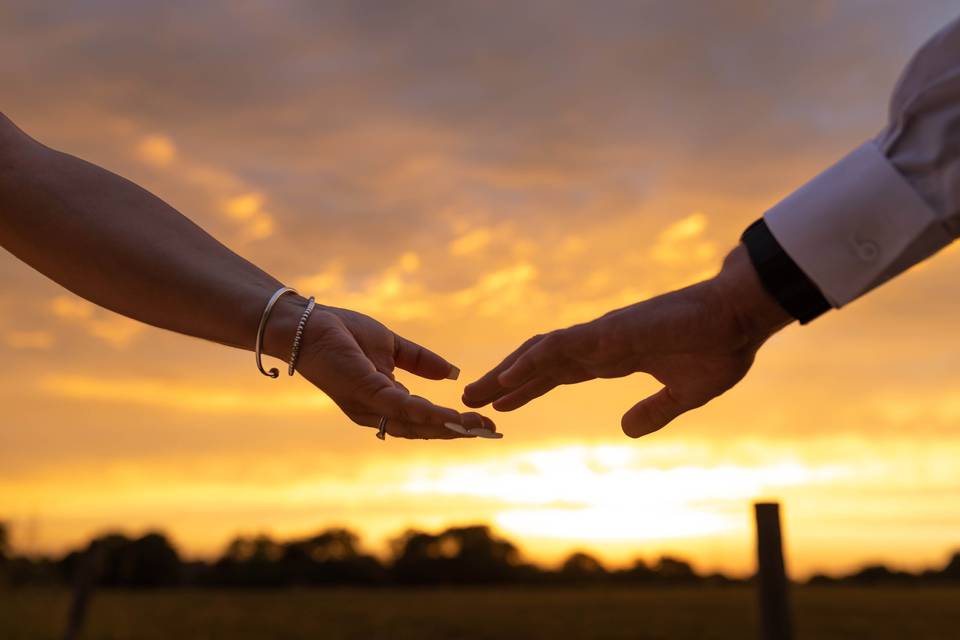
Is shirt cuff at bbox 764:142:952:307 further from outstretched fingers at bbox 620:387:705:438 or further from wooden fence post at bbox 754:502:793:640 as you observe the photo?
wooden fence post at bbox 754:502:793:640

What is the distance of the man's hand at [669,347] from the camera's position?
73.5 inches

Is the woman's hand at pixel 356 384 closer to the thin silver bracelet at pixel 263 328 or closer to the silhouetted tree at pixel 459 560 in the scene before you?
the thin silver bracelet at pixel 263 328

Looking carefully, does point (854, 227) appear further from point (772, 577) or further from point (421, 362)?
point (772, 577)

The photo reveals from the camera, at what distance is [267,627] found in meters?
16.5

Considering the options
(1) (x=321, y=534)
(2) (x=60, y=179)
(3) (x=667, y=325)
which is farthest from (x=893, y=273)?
(1) (x=321, y=534)

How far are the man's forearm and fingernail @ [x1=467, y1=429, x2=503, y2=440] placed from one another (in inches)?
21.6

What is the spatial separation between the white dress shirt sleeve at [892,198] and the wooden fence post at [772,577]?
371 centimetres

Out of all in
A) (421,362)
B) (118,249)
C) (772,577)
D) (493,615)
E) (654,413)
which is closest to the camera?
(118,249)

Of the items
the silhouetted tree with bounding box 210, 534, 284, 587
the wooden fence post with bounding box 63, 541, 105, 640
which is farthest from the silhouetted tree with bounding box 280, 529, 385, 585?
Result: the wooden fence post with bounding box 63, 541, 105, 640

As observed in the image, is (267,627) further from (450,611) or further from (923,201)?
(923,201)

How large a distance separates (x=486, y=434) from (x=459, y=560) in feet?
94.5

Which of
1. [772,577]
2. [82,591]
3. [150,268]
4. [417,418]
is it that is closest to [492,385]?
[417,418]

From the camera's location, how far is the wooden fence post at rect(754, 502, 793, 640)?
5109mm

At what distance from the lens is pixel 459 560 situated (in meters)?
29.5
